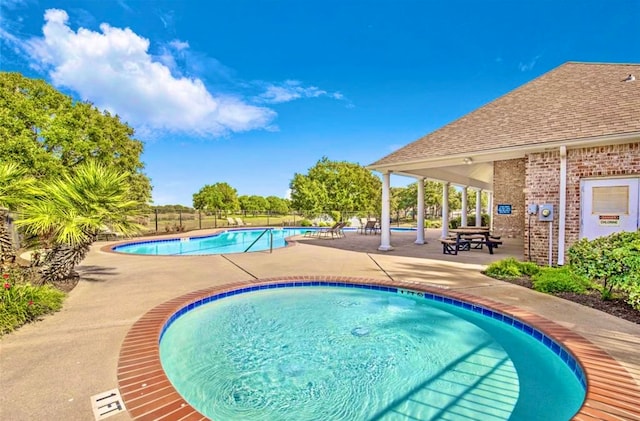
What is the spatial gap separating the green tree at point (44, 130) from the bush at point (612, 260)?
32.9 ft

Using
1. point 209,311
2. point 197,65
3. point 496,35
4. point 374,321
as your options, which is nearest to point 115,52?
point 197,65

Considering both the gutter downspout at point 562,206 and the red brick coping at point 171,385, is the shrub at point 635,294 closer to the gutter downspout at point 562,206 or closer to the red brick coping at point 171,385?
the red brick coping at point 171,385

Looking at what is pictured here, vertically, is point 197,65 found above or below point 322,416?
above

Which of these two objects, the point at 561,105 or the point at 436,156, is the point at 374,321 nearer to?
the point at 436,156

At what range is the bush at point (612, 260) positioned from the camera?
399cm

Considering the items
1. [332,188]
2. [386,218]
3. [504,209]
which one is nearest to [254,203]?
[332,188]

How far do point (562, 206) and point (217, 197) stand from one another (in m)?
73.9

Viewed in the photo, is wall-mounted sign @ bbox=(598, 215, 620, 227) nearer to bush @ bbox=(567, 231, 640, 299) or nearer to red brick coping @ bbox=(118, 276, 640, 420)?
bush @ bbox=(567, 231, 640, 299)

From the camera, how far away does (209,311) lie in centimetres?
471

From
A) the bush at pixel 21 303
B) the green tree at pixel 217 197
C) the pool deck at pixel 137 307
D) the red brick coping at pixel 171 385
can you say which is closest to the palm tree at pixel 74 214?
the pool deck at pixel 137 307

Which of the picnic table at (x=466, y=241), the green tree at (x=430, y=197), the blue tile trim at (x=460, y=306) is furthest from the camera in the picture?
the green tree at (x=430, y=197)

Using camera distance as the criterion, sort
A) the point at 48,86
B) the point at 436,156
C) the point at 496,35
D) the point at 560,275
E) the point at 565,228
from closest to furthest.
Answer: the point at 560,275 → the point at 565,228 → the point at 436,156 → the point at 48,86 → the point at 496,35

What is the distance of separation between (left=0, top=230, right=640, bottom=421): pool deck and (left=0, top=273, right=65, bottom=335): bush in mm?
142

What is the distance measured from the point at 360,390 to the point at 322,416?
19.3 inches
